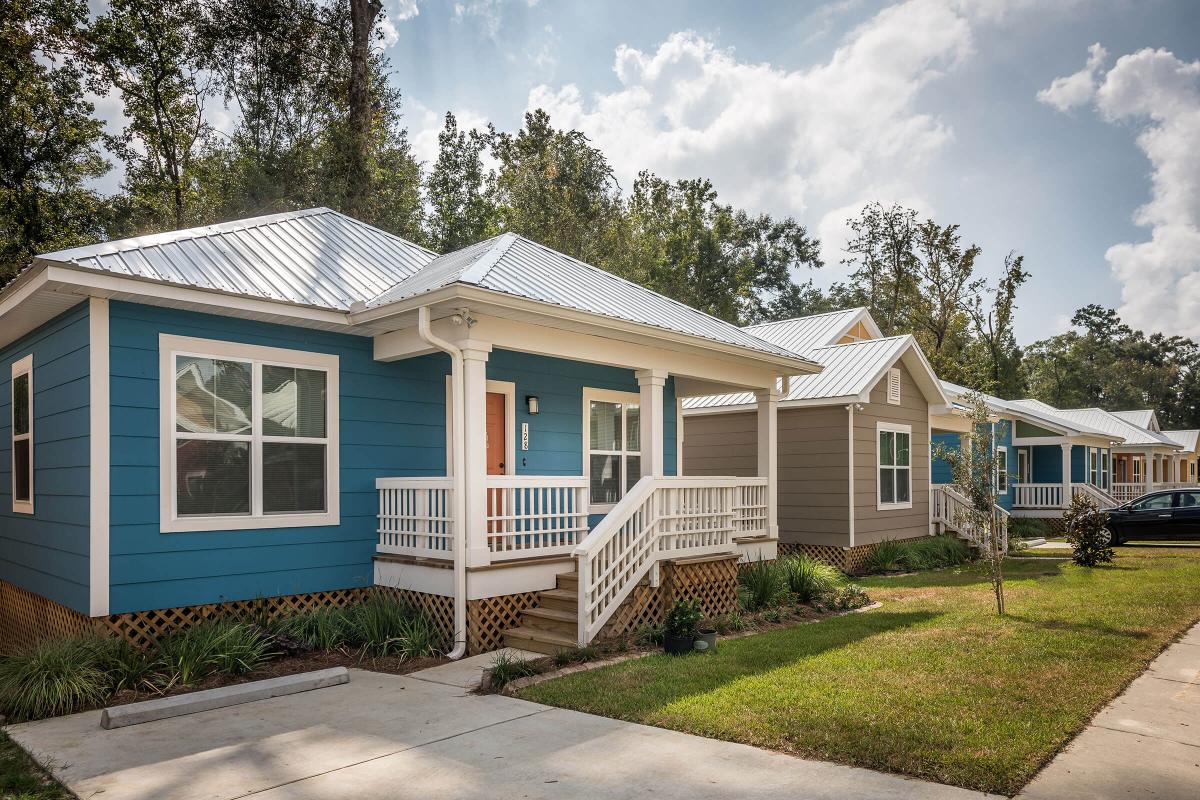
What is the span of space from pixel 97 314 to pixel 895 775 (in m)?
7.02

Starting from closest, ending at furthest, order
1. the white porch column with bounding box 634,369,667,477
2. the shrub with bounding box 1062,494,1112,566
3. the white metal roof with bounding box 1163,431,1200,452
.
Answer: the white porch column with bounding box 634,369,667,477, the shrub with bounding box 1062,494,1112,566, the white metal roof with bounding box 1163,431,1200,452

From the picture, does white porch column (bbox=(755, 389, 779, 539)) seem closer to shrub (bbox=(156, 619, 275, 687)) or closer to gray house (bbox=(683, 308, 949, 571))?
gray house (bbox=(683, 308, 949, 571))

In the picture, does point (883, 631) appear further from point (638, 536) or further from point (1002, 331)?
point (1002, 331)

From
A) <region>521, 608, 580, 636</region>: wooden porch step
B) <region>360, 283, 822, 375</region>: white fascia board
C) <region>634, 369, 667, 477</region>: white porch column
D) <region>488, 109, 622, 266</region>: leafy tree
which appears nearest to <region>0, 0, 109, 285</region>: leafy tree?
<region>488, 109, 622, 266</region>: leafy tree

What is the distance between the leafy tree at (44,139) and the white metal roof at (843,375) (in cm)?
1511

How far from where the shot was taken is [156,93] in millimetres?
18484

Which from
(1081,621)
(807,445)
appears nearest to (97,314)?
(1081,621)

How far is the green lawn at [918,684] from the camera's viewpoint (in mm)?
4598

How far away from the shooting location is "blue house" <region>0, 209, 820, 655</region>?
272 inches

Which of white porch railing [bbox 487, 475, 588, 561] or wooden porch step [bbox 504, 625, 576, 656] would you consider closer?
wooden porch step [bbox 504, 625, 576, 656]

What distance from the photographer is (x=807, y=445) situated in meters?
14.8

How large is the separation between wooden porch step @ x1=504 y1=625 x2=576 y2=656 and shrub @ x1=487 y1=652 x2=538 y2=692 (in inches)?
22.4

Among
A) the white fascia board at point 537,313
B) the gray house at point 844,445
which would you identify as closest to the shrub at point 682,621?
the white fascia board at point 537,313

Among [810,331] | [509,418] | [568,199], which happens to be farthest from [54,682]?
[568,199]
